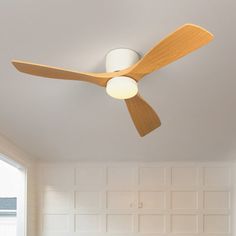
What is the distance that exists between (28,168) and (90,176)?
896 mm

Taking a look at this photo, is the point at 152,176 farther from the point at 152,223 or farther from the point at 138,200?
the point at 152,223

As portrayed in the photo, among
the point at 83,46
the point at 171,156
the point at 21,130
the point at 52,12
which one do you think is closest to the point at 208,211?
the point at 171,156

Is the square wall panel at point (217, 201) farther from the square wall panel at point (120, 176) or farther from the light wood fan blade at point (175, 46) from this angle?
the light wood fan blade at point (175, 46)

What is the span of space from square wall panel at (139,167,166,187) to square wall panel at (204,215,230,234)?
2.65 feet

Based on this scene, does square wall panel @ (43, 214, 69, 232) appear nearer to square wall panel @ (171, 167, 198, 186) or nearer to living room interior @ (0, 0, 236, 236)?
living room interior @ (0, 0, 236, 236)

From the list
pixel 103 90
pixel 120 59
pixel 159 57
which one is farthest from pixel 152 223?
pixel 159 57

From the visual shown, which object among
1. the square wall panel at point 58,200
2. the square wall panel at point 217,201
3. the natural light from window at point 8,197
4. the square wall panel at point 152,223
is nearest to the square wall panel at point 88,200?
the square wall panel at point 58,200

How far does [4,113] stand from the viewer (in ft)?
12.9

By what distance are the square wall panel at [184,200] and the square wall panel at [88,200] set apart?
42.3 inches

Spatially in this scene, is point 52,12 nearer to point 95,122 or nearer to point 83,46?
point 83,46

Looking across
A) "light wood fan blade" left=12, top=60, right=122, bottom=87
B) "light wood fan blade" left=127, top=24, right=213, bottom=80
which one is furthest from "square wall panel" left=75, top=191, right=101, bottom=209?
"light wood fan blade" left=127, top=24, right=213, bottom=80

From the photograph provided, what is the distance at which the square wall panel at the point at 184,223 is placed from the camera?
5.46 metres

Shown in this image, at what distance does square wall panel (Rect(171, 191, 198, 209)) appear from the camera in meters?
5.50

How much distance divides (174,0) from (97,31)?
585 mm
